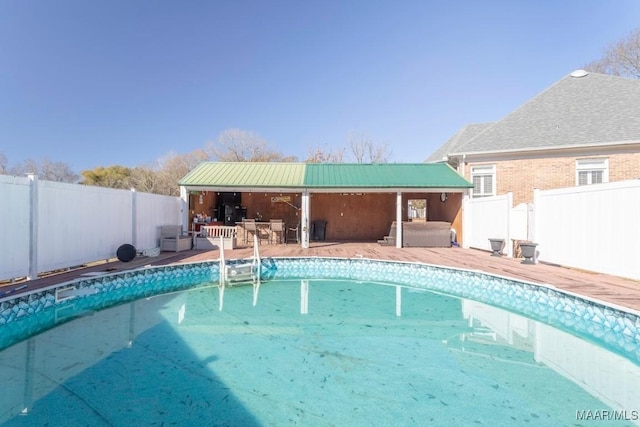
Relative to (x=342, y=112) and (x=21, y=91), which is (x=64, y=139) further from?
(x=342, y=112)

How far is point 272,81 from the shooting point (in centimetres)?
2075

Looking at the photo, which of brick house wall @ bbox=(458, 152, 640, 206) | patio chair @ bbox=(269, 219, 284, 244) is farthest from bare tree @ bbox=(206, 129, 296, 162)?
brick house wall @ bbox=(458, 152, 640, 206)

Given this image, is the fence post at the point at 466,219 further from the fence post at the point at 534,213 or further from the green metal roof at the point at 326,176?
the fence post at the point at 534,213

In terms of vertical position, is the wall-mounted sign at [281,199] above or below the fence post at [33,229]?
above

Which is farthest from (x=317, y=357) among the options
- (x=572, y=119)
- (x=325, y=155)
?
(x=325, y=155)

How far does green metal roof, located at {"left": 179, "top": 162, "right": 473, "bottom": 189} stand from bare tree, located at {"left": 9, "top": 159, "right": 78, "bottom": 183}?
88.6 ft

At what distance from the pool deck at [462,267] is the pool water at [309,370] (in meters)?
1.24

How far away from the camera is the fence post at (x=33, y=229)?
254 inches

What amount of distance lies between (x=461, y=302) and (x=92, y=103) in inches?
1095

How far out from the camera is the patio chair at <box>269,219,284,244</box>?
44.0 ft

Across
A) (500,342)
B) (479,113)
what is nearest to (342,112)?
(479,113)

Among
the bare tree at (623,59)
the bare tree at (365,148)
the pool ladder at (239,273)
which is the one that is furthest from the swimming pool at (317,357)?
the bare tree at (623,59)

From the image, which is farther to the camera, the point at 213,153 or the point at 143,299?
the point at 213,153

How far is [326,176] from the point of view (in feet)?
44.3
